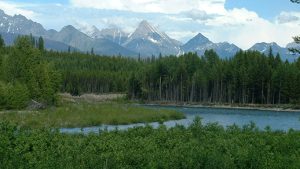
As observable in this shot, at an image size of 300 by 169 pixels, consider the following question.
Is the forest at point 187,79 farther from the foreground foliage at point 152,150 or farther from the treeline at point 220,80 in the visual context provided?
the foreground foliage at point 152,150

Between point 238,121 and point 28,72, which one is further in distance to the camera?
point 28,72

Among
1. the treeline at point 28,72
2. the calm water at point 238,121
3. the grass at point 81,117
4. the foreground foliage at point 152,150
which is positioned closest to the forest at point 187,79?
the treeline at point 28,72

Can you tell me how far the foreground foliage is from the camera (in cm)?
2123

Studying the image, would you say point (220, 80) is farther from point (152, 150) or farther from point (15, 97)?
point (152, 150)

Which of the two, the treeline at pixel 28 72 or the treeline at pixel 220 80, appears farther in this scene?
the treeline at pixel 220 80

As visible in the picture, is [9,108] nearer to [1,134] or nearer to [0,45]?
[1,134]

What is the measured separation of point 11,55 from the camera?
105m

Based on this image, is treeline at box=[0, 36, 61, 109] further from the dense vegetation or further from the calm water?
the dense vegetation

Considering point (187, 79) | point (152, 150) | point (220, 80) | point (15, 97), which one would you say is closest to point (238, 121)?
point (15, 97)

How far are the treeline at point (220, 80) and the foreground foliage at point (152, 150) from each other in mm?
122716

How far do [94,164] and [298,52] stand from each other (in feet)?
57.0

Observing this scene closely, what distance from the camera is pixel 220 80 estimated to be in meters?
171

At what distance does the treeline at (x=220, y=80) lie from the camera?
154 m

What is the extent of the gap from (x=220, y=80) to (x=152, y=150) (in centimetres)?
14794
